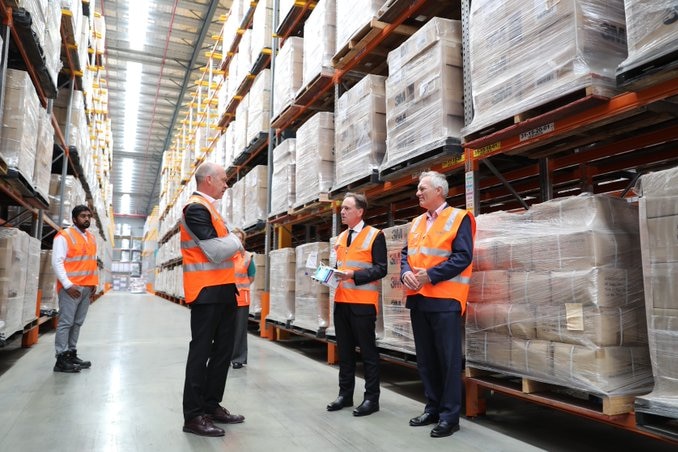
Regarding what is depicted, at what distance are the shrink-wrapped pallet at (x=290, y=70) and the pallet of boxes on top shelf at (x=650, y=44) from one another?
502 cm

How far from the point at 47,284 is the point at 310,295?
4.45 m

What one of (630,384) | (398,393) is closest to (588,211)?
(630,384)

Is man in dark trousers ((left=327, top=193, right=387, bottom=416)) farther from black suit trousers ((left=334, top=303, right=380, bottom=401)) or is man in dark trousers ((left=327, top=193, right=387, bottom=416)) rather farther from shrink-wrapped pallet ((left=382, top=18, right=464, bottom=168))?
shrink-wrapped pallet ((left=382, top=18, right=464, bottom=168))

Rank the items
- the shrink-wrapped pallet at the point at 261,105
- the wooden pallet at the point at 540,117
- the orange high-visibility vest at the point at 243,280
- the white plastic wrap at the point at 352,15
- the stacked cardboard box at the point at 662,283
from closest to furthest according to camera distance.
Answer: the stacked cardboard box at the point at 662,283
the wooden pallet at the point at 540,117
the white plastic wrap at the point at 352,15
the orange high-visibility vest at the point at 243,280
the shrink-wrapped pallet at the point at 261,105

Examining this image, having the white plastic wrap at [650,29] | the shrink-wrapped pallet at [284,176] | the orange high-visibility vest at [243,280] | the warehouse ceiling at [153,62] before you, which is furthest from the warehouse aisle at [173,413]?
the warehouse ceiling at [153,62]

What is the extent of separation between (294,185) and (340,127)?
1.75 m

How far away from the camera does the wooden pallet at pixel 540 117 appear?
104 inches

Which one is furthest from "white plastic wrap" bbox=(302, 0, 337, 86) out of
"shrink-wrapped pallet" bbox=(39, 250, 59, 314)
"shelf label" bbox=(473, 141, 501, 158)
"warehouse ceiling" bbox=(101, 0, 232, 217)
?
"warehouse ceiling" bbox=(101, 0, 232, 217)

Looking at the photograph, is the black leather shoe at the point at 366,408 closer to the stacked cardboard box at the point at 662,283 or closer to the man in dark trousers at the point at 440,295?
the man in dark trousers at the point at 440,295

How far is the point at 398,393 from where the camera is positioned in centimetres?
416

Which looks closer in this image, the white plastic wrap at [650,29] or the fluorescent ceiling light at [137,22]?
the white plastic wrap at [650,29]

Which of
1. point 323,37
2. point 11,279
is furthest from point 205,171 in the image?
point 323,37

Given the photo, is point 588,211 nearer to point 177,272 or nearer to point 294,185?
point 294,185

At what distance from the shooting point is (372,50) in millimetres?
5203
